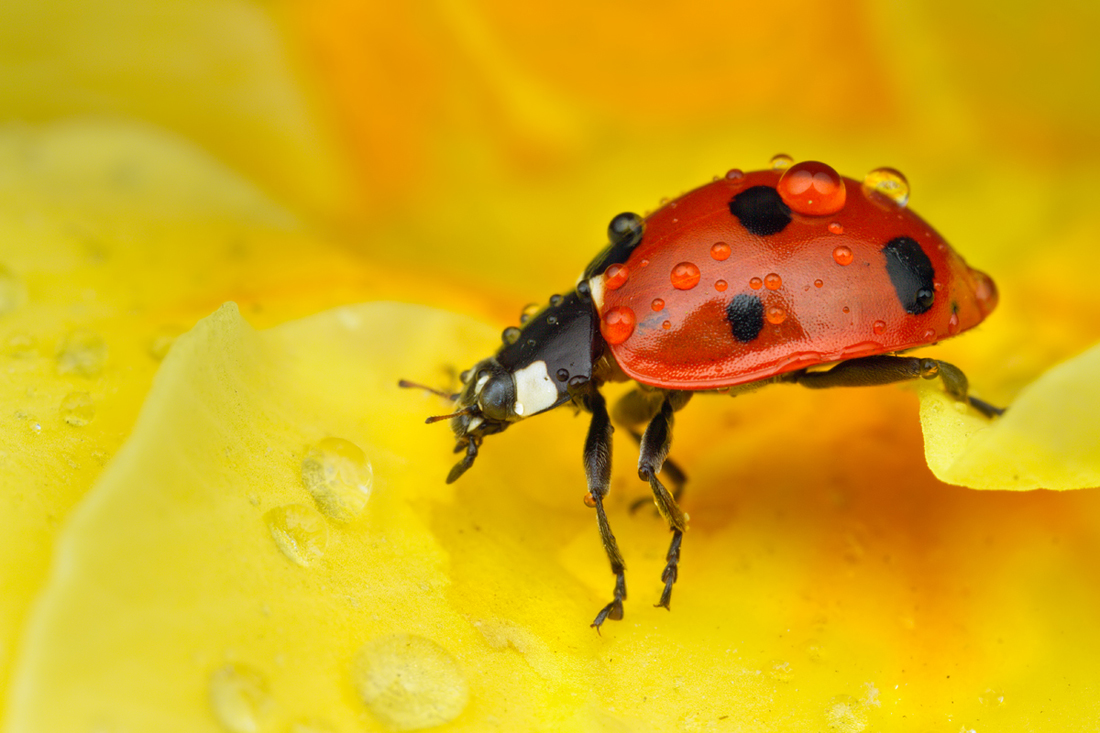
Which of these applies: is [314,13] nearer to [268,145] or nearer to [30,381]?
[268,145]

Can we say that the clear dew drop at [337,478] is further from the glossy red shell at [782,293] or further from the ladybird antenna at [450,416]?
the glossy red shell at [782,293]

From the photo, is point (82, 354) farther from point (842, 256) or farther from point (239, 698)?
point (842, 256)

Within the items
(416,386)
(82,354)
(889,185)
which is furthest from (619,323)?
(82,354)

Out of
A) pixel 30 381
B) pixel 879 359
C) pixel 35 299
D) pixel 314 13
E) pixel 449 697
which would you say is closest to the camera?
pixel 449 697

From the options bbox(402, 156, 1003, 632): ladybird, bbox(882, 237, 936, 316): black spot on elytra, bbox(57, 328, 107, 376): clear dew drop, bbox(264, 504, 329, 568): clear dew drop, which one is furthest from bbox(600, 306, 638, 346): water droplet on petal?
A: bbox(57, 328, 107, 376): clear dew drop

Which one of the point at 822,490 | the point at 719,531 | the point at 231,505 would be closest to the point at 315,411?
the point at 231,505

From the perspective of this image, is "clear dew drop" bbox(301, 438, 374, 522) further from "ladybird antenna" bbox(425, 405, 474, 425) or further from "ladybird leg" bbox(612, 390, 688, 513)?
"ladybird leg" bbox(612, 390, 688, 513)
